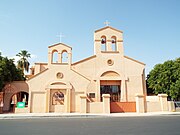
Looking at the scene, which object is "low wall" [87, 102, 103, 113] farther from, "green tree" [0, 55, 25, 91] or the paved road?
"green tree" [0, 55, 25, 91]

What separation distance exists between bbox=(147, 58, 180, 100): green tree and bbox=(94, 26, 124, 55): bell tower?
11172 millimetres

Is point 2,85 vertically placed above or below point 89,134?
above

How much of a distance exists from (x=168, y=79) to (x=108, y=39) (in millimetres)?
14101

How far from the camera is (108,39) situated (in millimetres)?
26500

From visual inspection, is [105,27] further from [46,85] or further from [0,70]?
[0,70]

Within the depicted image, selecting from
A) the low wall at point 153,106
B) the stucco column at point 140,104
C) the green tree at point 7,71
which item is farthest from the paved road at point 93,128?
the green tree at point 7,71

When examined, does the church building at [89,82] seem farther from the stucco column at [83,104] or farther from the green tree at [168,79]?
the green tree at [168,79]

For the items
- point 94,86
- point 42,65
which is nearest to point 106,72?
point 94,86

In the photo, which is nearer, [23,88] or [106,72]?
[23,88]

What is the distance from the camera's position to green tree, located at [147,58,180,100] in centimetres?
2934

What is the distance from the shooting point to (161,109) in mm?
22047

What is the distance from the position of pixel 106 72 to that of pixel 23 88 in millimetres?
12317

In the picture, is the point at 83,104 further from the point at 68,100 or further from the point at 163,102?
the point at 163,102

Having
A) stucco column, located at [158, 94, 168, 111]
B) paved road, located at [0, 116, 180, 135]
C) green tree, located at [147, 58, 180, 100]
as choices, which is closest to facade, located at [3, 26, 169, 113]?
stucco column, located at [158, 94, 168, 111]
